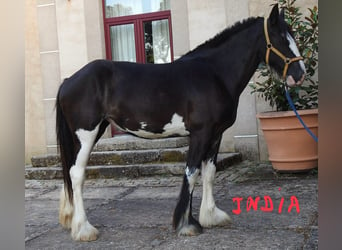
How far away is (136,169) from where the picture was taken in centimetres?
580

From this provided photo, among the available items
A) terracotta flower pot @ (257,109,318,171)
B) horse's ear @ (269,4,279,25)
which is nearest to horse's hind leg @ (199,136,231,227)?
horse's ear @ (269,4,279,25)

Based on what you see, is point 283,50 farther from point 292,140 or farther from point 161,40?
point 161,40

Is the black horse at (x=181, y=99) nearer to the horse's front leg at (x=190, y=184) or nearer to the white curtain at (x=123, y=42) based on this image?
the horse's front leg at (x=190, y=184)

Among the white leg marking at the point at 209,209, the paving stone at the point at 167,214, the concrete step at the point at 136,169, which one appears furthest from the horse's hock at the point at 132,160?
the white leg marking at the point at 209,209

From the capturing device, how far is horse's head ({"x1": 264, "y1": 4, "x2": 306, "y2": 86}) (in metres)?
3.16

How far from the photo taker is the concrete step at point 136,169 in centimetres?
565

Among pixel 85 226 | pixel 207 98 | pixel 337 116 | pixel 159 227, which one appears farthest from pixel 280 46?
pixel 337 116

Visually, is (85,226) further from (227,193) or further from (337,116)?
(337,116)

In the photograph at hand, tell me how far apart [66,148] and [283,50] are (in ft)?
6.91

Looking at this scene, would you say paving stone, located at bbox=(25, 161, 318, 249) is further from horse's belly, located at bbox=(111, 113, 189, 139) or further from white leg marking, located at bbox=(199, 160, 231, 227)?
horse's belly, located at bbox=(111, 113, 189, 139)

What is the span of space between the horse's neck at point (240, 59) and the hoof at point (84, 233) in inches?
67.1

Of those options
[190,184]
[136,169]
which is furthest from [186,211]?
[136,169]

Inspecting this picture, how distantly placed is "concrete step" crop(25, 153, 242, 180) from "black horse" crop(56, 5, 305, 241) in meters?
2.17

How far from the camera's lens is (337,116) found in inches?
24.1
